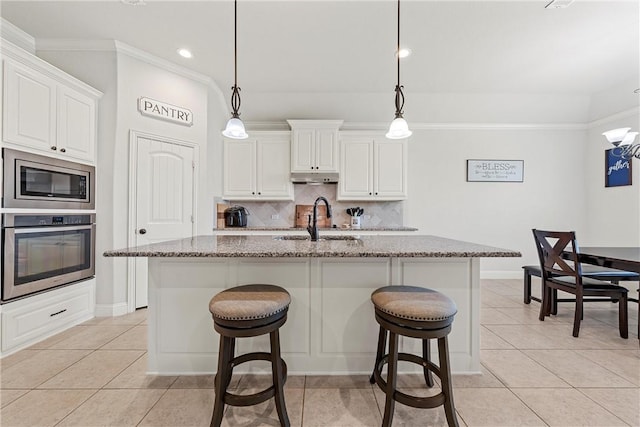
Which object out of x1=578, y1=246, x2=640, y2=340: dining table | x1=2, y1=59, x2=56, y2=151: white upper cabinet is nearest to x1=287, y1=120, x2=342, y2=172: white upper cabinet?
x1=2, y1=59, x2=56, y2=151: white upper cabinet

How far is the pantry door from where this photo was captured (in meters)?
3.03

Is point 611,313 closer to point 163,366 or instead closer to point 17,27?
point 163,366

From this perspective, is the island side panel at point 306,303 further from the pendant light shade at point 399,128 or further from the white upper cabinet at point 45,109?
the white upper cabinet at point 45,109

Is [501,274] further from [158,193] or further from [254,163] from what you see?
[158,193]

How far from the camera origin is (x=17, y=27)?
271 centimetres

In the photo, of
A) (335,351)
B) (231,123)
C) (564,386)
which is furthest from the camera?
(231,123)

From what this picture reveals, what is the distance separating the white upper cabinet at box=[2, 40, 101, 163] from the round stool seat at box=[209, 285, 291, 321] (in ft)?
7.35

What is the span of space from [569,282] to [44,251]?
479 cm

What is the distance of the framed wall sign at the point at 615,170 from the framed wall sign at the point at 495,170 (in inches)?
43.0

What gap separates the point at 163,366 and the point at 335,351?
1.16 meters

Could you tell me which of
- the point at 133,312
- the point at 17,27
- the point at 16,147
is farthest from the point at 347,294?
the point at 17,27

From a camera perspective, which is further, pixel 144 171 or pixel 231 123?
pixel 144 171

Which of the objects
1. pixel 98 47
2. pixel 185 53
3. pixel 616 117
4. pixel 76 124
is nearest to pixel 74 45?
pixel 98 47

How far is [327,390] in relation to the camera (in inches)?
67.4
